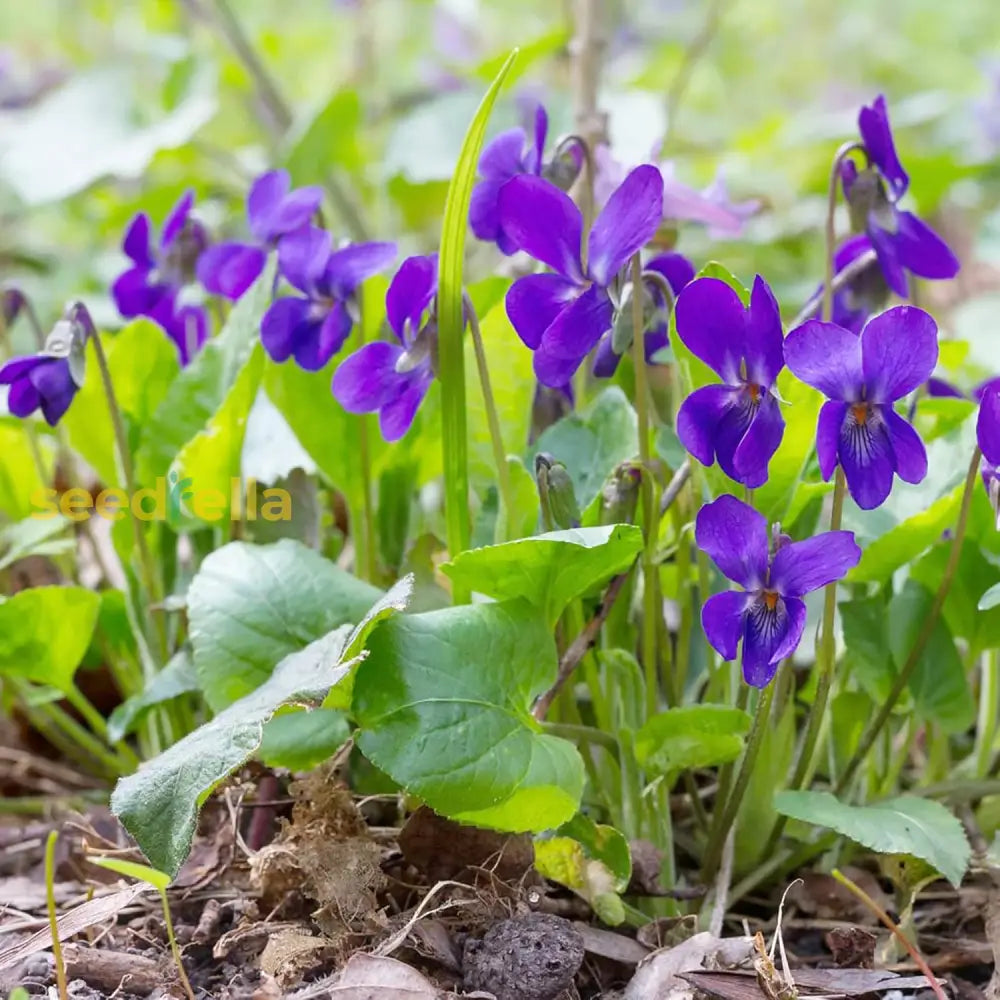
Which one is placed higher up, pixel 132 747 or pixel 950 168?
pixel 950 168

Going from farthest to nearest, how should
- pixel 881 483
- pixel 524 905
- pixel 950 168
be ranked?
pixel 950 168 → pixel 524 905 → pixel 881 483

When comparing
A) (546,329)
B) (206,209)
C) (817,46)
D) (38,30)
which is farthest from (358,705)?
(38,30)

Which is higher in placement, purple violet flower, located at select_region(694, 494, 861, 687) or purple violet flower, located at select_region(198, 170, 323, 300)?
purple violet flower, located at select_region(198, 170, 323, 300)

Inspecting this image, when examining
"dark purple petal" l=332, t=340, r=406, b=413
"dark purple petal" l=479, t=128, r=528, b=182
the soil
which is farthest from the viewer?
"dark purple petal" l=479, t=128, r=528, b=182

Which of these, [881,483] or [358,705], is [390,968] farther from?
[881,483]

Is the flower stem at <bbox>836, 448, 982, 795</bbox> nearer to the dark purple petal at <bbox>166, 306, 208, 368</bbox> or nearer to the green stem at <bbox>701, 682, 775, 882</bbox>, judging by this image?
the green stem at <bbox>701, 682, 775, 882</bbox>

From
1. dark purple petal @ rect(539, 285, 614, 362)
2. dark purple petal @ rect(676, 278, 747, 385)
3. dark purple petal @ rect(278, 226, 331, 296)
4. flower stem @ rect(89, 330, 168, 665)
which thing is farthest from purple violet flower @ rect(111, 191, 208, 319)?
dark purple petal @ rect(676, 278, 747, 385)

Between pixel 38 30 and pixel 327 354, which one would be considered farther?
pixel 38 30
